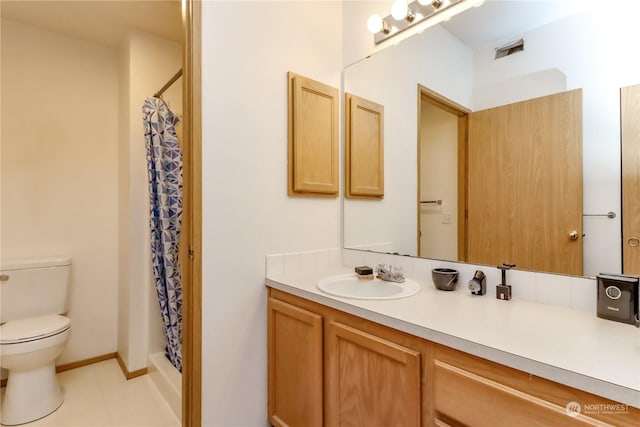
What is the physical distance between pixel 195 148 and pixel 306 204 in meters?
0.62

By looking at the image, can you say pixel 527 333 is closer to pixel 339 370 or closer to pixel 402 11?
pixel 339 370

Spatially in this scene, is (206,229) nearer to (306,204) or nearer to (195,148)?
(195,148)

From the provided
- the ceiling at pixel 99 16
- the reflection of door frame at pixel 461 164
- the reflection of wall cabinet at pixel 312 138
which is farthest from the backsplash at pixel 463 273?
the ceiling at pixel 99 16

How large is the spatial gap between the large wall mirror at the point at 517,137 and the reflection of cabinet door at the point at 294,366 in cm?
63

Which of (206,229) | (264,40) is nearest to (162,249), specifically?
(206,229)

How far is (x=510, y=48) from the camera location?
3.84 feet

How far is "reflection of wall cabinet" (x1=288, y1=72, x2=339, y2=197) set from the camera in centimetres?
153

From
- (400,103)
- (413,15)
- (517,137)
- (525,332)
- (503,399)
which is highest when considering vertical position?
(413,15)

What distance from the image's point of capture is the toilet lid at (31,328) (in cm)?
162

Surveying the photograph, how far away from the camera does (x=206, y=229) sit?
50.1 inches

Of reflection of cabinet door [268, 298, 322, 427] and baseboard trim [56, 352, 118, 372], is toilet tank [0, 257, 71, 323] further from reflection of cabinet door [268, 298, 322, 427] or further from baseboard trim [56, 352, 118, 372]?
reflection of cabinet door [268, 298, 322, 427]

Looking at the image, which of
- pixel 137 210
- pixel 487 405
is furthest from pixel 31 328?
pixel 487 405

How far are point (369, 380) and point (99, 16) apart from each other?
103 inches

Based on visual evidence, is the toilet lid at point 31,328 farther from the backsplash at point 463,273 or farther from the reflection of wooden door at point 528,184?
the reflection of wooden door at point 528,184
